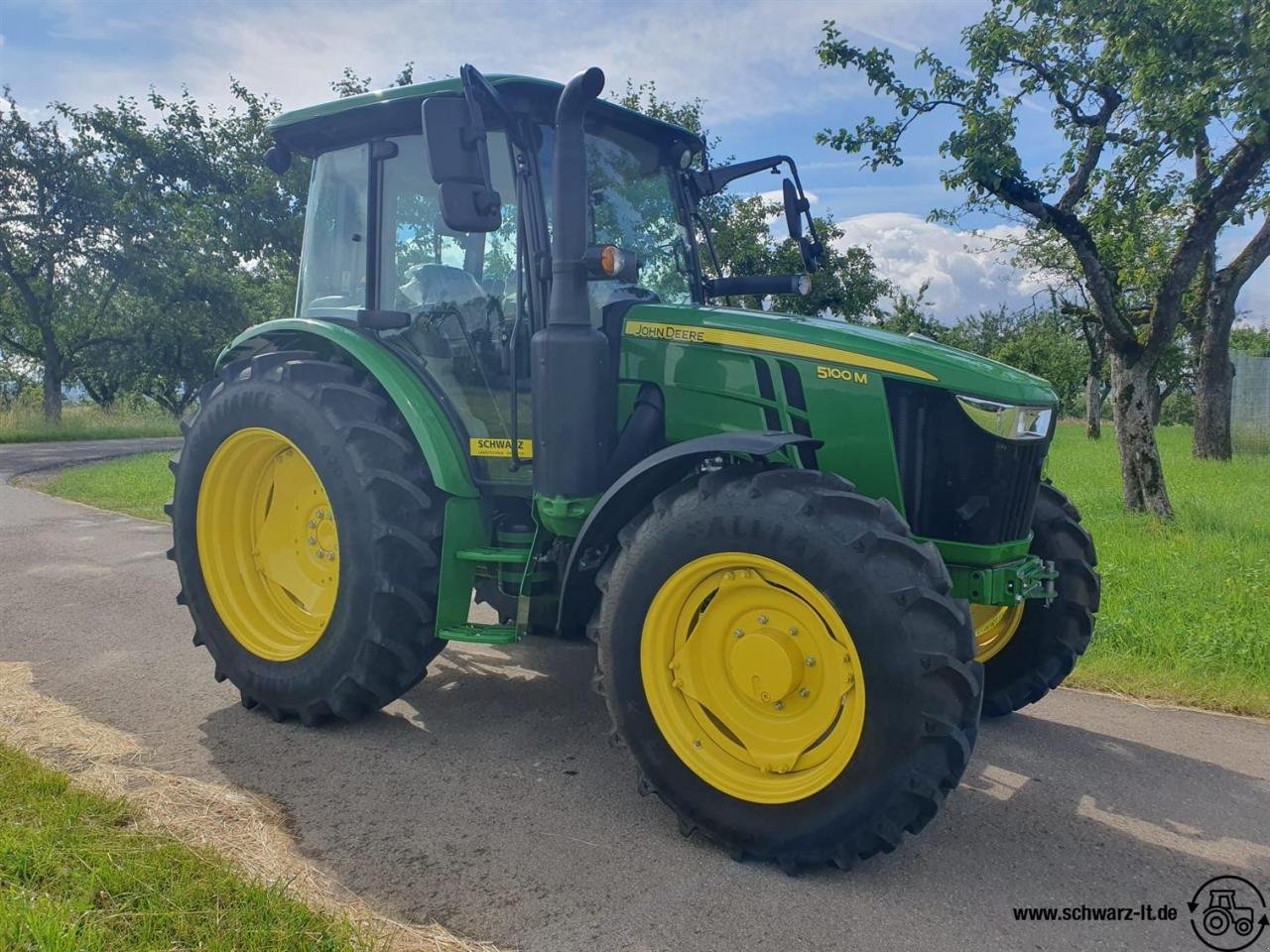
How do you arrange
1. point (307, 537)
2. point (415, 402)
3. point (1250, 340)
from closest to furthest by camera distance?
1. point (415, 402)
2. point (307, 537)
3. point (1250, 340)

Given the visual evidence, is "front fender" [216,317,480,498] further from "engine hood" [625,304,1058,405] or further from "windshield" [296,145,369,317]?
"engine hood" [625,304,1058,405]

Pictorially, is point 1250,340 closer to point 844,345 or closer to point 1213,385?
point 1213,385

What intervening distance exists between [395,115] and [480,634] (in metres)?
2.34

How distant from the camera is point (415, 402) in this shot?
3998mm

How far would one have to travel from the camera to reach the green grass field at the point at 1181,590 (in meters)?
4.79

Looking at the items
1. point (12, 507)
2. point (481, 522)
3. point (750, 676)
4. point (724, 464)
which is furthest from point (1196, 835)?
point (12, 507)

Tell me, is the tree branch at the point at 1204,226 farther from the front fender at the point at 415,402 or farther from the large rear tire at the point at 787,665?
the front fender at the point at 415,402

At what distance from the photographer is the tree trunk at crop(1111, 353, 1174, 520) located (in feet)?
30.1

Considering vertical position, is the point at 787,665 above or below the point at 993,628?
above

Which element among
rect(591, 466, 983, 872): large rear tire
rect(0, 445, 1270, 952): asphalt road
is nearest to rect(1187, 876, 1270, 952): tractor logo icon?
rect(0, 445, 1270, 952): asphalt road

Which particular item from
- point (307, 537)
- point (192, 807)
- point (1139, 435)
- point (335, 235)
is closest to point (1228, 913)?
point (192, 807)

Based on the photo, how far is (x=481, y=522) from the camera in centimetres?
405

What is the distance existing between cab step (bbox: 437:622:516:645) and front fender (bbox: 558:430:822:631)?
0.77 ft

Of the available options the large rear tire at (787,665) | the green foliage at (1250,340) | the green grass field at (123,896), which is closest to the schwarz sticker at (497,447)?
the large rear tire at (787,665)
